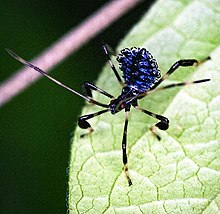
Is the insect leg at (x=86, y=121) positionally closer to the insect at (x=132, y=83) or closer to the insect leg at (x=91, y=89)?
the insect at (x=132, y=83)

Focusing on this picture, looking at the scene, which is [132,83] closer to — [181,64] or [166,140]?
[181,64]

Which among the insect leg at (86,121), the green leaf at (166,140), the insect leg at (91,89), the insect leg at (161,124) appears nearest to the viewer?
the green leaf at (166,140)

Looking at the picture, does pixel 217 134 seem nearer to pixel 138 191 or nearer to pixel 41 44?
pixel 138 191

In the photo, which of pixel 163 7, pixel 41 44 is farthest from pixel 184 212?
pixel 41 44

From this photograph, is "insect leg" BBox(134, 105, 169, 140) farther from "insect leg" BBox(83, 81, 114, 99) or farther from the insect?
"insect leg" BBox(83, 81, 114, 99)

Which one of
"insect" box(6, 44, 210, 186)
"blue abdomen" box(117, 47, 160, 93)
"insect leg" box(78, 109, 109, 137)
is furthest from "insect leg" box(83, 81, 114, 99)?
"blue abdomen" box(117, 47, 160, 93)

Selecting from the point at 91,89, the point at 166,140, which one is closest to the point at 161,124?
the point at 166,140

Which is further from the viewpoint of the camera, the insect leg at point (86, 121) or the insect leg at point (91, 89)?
the insect leg at point (91, 89)

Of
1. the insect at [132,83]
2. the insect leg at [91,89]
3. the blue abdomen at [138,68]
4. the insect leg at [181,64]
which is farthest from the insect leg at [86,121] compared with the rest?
the insect leg at [181,64]
